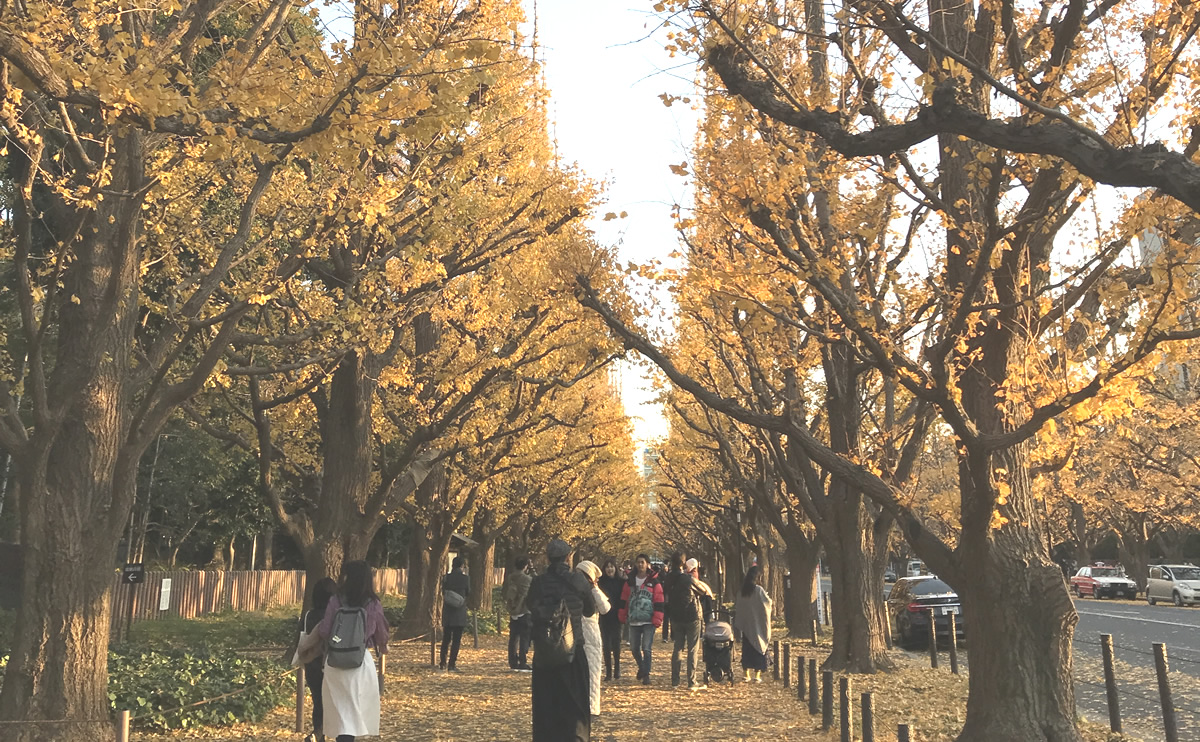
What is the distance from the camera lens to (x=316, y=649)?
7098 mm

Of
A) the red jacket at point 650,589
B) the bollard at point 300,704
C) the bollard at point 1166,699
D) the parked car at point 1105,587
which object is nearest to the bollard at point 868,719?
the bollard at point 1166,699

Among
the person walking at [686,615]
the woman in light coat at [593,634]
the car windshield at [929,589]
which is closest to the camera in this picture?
the woman in light coat at [593,634]

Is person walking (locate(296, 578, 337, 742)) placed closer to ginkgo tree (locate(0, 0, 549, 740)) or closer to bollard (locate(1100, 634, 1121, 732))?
ginkgo tree (locate(0, 0, 549, 740))

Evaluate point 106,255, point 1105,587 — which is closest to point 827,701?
point 106,255

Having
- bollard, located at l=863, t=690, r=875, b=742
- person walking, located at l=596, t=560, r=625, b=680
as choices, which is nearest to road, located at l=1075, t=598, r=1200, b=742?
bollard, located at l=863, t=690, r=875, b=742

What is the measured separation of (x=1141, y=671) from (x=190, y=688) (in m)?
13.5

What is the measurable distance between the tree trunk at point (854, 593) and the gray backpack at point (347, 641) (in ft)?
29.2

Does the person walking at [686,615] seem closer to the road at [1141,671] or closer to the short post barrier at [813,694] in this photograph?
the short post barrier at [813,694]

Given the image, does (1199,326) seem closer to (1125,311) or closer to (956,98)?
(1125,311)

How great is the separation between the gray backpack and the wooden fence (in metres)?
16.0

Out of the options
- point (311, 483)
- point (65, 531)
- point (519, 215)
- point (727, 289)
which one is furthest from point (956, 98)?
point (311, 483)

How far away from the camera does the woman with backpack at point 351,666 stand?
21.4 feet

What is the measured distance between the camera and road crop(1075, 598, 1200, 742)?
10.4 metres

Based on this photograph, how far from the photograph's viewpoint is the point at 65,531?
23.5 feet
